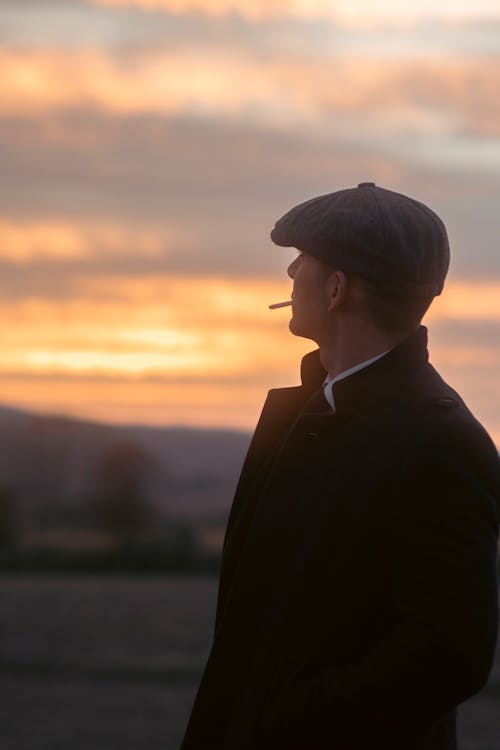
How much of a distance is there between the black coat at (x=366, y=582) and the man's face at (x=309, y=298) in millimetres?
106

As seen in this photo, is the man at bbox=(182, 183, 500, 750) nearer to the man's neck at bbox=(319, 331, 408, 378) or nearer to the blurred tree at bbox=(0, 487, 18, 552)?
the man's neck at bbox=(319, 331, 408, 378)

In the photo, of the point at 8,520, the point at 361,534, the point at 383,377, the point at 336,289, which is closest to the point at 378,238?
the point at 336,289

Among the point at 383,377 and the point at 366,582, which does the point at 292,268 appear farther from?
the point at 366,582

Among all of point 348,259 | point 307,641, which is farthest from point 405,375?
point 307,641

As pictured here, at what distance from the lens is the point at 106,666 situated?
11.2 metres

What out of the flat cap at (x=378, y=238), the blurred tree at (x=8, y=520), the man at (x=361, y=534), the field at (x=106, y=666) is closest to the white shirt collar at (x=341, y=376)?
the man at (x=361, y=534)

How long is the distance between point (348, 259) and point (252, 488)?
15.3 inches

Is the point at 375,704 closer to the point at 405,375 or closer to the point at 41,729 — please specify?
the point at 405,375

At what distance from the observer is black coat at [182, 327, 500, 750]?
232 cm

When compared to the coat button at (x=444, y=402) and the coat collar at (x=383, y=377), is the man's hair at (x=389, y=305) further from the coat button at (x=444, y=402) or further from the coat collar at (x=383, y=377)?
the coat button at (x=444, y=402)

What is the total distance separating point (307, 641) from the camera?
7.88 ft

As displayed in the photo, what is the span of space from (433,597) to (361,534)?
5.6 inches

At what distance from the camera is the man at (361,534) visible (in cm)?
233

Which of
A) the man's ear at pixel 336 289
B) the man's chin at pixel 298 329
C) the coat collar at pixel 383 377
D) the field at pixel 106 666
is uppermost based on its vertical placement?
the man's ear at pixel 336 289
